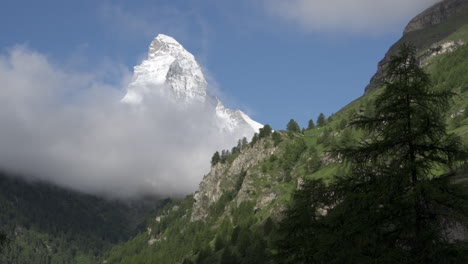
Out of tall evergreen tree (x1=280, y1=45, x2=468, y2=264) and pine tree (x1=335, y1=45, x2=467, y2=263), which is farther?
pine tree (x1=335, y1=45, x2=467, y2=263)

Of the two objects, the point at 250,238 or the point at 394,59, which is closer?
the point at 394,59

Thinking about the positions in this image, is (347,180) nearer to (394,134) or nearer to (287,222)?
(394,134)

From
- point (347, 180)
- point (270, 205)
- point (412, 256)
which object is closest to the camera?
point (412, 256)

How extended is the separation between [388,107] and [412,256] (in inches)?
254

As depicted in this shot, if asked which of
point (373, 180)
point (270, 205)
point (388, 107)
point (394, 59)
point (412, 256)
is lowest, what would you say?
point (412, 256)

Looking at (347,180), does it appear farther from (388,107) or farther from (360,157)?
(388,107)

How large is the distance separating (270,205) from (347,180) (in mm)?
178751

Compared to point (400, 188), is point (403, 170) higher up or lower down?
higher up

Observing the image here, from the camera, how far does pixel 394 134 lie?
18766 millimetres

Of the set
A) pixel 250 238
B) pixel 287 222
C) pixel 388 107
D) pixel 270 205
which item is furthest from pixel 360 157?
pixel 270 205

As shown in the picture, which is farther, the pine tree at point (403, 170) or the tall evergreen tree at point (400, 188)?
the pine tree at point (403, 170)

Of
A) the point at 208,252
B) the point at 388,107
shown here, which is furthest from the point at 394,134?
the point at 208,252

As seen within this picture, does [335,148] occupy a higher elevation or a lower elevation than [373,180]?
higher

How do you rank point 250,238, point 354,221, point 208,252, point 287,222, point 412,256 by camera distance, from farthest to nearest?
1. point 208,252
2. point 250,238
3. point 287,222
4. point 354,221
5. point 412,256
